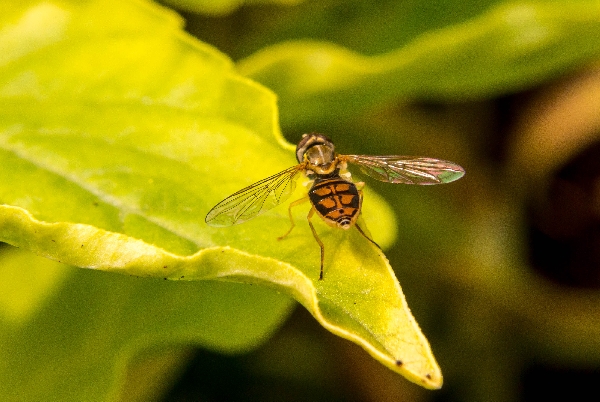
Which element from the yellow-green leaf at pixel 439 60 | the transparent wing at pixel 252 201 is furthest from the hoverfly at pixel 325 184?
the yellow-green leaf at pixel 439 60

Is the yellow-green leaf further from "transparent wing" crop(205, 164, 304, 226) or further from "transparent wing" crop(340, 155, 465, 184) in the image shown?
"transparent wing" crop(205, 164, 304, 226)

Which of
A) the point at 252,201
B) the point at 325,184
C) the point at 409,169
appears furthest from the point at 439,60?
the point at 252,201

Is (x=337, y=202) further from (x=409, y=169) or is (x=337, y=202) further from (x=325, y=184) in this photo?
(x=409, y=169)

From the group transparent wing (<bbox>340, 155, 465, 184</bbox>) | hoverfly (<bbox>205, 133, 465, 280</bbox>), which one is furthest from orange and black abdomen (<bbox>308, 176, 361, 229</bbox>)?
transparent wing (<bbox>340, 155, 465, 184</bbox>)

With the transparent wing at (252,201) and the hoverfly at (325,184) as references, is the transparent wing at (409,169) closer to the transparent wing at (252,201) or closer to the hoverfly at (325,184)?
the hoverfly at (325,184)

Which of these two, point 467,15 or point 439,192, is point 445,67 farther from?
point 439,192

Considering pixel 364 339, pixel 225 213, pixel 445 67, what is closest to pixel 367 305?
pixel 364 339

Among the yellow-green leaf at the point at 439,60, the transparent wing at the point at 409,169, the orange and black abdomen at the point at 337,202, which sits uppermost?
the yellow-green leaf at the point at 439,60
